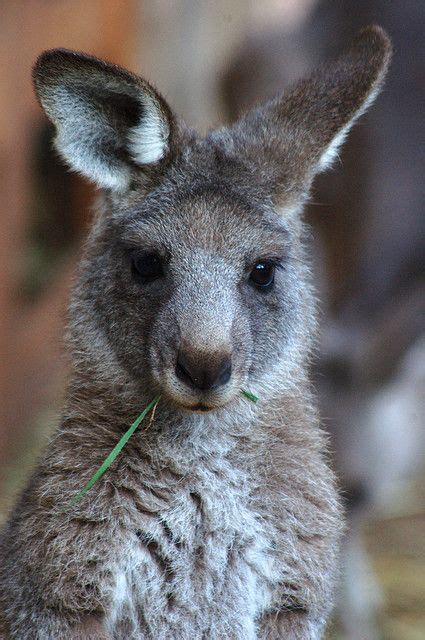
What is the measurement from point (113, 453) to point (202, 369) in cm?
55

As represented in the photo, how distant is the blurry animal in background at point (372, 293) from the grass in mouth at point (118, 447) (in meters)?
2.49

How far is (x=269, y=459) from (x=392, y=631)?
112 inches

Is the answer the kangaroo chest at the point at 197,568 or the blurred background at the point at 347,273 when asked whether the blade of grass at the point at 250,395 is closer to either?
the kangaroo chest at the point at 197,568

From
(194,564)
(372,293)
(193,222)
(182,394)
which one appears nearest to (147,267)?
(193,222)

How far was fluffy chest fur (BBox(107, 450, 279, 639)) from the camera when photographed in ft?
13.5

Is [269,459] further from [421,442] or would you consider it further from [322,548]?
[421,442]

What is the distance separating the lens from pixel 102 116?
14.6ft

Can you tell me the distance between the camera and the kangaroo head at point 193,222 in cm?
412

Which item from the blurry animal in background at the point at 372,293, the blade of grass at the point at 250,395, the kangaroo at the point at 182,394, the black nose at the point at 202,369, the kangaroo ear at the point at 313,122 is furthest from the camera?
the blurry animal in background at the point at 372,293

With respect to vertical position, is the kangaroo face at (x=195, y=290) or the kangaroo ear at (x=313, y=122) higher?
the kangaroo ear at (x=313, y=122)

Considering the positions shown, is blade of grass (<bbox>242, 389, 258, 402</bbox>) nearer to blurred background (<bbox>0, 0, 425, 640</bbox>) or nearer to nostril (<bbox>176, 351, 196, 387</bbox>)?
nostril (<bbox>176, 351, 196, 387</bbox>)

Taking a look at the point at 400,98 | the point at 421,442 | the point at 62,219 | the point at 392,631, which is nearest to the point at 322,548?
the point at 392,631

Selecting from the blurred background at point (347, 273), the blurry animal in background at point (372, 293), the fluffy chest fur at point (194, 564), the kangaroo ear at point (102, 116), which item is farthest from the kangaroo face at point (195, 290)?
the blurry animal in background at point (372, 293)

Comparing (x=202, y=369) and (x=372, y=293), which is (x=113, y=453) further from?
(x=372, y=293)
